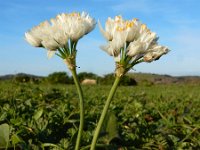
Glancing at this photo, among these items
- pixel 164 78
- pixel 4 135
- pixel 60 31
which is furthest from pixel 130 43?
pixel 164 78

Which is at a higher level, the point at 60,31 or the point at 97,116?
the point at 60,31

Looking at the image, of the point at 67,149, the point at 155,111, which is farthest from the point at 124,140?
the point at 155,111

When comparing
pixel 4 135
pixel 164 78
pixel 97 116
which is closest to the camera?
pixel 4 135

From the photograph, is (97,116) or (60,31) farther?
(97,116)

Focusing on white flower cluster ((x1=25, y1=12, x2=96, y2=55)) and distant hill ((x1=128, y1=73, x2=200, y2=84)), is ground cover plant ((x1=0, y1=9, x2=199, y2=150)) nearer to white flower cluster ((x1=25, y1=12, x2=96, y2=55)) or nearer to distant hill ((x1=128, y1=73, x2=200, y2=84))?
white flower cluster ((x1=25, y1=12, x2=96, y2=55))

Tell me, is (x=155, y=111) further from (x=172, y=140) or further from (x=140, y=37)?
(x=140, y=37)

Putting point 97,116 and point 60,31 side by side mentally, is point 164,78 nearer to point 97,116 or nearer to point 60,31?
point 97,116

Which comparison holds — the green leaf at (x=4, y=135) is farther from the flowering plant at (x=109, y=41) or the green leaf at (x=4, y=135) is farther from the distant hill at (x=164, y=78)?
the distant hill at (x=164, y=78)

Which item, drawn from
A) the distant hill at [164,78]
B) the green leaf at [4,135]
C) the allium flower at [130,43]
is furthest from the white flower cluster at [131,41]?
the distant hill at [164,78]
